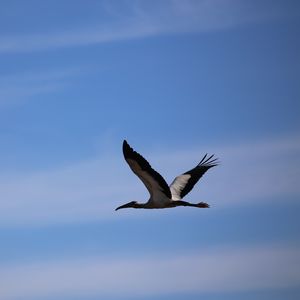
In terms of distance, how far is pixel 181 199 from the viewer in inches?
1677

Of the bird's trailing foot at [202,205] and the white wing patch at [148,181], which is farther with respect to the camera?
the bird's trailing foot at [202,205]

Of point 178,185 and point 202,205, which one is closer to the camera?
point 202,205

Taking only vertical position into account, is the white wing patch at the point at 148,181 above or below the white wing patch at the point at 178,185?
below

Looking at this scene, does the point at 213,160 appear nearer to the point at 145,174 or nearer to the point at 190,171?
the point at 190,171

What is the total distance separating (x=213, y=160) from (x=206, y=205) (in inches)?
178

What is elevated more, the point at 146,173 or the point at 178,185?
the point at 178,185

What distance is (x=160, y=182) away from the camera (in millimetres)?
39125

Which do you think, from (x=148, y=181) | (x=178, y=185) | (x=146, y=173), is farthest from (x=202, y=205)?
(x=146, y=173)

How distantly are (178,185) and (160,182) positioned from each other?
5.36m

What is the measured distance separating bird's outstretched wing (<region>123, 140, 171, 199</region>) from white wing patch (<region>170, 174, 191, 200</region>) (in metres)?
1.97

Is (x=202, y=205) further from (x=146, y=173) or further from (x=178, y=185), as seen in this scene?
(x=146, y=173)

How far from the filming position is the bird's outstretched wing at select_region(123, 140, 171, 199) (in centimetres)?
3716

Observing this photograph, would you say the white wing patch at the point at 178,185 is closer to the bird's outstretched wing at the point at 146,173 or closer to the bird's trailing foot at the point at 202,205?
the bird's trailing foot at the point at 202,205

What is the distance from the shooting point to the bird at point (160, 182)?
37.5m
